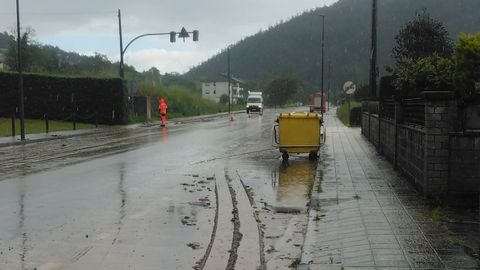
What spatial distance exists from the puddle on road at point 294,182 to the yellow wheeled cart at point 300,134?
1.24ft

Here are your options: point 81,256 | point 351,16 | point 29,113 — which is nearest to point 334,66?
point 351,16

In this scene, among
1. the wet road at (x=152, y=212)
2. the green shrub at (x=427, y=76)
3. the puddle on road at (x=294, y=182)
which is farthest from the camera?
the green shrub at (x=427, y=76)

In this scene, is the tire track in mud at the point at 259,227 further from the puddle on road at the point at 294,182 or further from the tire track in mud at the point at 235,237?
the puddle on road at the point at 294,182

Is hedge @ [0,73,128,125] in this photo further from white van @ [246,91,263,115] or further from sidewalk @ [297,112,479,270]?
white van @ [246,91,263,115]

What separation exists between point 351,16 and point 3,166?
147 meters

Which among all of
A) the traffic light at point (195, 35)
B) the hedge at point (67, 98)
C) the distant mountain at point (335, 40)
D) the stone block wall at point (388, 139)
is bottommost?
the stone block wall at point (388, 139)

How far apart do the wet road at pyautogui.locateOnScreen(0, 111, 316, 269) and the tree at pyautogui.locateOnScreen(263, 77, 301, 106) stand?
328ft

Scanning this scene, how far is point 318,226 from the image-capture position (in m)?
7.26

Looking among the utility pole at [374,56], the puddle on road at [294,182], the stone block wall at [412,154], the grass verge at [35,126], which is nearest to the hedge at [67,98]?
the grass verge at [35,126]

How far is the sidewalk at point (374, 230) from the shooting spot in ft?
17.9

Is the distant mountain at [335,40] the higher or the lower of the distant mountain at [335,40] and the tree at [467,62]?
the higher

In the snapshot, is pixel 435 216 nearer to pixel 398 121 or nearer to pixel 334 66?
pixel 398 121

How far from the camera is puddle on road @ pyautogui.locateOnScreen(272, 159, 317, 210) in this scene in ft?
30.7

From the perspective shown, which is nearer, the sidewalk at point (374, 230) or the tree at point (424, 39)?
the sidewalk at point (374, 230)
